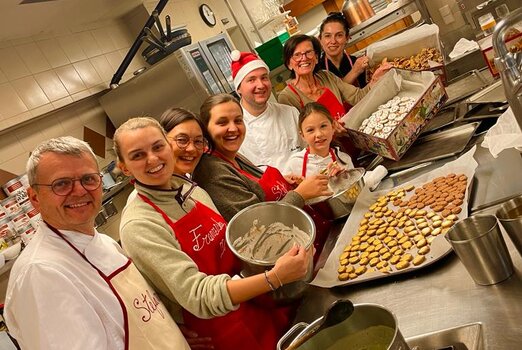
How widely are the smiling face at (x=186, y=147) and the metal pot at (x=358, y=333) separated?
878 mm

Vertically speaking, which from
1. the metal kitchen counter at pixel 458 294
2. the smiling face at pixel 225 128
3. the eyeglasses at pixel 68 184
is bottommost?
the metal kitchen counter at pixel 458 294

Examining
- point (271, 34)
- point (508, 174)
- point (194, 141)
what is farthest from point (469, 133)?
point (271, 34)

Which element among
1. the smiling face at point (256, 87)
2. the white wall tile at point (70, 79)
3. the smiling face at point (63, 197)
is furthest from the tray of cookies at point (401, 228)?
the white wall tile at point (70, 79)

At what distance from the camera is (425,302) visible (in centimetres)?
99

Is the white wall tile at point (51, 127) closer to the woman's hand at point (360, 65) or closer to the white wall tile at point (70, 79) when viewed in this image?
the white wall tile at point (70, 79)

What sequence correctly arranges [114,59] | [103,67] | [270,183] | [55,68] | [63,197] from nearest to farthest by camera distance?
[63,197], [270,183], [55,68], [103,67], [114,59]

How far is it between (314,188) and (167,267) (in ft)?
2.36

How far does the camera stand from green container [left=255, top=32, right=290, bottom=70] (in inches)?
155

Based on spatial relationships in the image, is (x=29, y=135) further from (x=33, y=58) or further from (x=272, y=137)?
(x=272, y=137)

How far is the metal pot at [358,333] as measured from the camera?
0.75 m

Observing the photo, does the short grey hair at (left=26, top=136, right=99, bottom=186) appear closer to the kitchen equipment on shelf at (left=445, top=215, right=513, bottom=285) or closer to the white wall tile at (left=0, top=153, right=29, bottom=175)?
the kitchen equipment on shelf at (left=445, top=215, right=513, bottom=285)

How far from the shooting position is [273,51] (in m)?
3.95

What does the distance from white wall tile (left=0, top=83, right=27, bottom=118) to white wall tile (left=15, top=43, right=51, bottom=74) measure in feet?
0.90

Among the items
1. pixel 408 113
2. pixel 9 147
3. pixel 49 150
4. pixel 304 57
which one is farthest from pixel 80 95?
pixel 408 113
